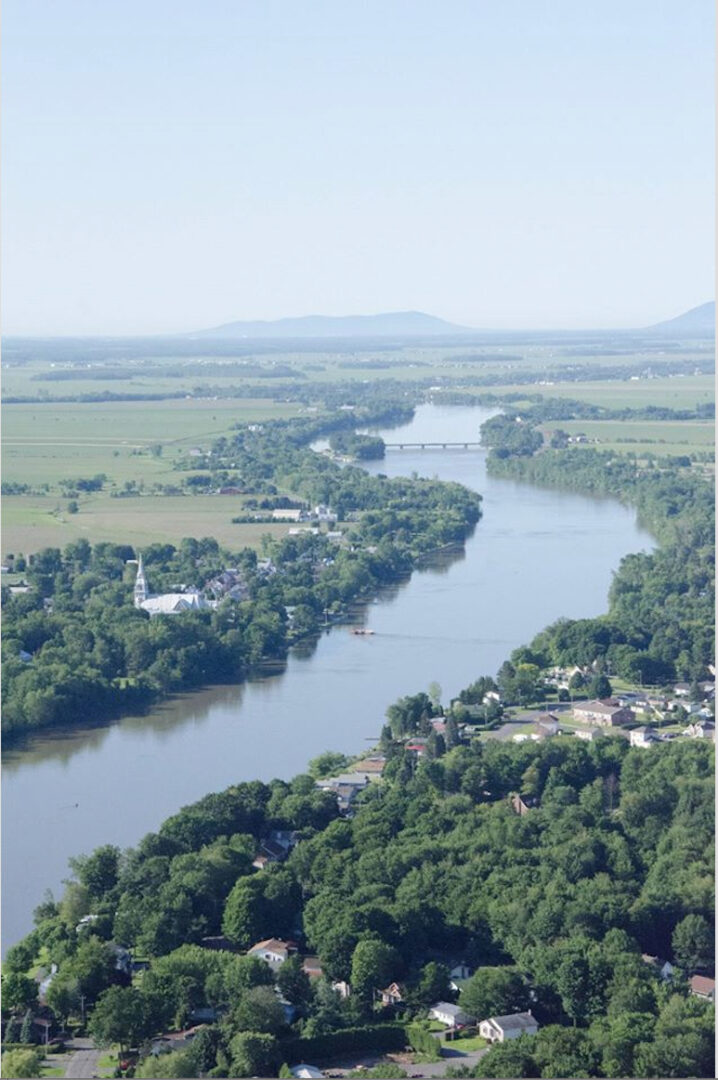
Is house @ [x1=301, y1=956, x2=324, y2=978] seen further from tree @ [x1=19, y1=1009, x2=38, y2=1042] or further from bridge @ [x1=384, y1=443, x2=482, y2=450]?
bridge @ [x1=384, y1=443, x2=482, y2=450]

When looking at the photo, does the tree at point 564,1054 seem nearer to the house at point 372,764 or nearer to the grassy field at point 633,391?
the house at point 372,764

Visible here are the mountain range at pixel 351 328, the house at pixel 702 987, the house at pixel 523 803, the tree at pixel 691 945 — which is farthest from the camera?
the mountain range at pixel 351 328

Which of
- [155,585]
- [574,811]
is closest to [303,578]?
[155,585]

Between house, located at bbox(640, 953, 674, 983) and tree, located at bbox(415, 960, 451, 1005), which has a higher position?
tree, located at bbox(415, 960, 451, 1005)

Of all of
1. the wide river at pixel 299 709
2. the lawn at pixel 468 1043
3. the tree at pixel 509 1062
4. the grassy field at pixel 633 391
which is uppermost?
the grassy field at pixel 633 391

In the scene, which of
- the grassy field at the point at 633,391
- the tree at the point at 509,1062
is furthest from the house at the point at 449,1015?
the grassy field at the point at 633,391

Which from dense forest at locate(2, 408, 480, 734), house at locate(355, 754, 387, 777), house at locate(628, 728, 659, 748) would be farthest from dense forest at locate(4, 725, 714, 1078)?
dense forest at locate(2, 408, 480, 734)

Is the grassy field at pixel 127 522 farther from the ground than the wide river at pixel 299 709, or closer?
farther from the ground
